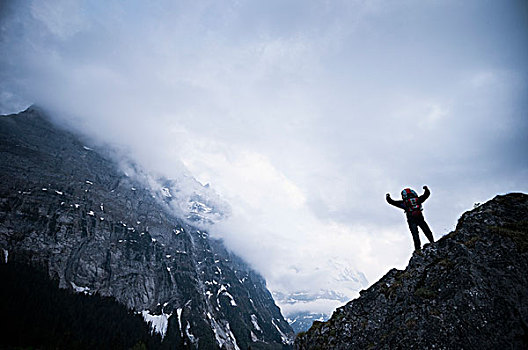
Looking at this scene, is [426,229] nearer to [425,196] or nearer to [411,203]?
[411,203]

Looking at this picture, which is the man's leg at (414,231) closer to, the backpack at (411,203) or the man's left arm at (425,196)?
the backpack at (411,203)

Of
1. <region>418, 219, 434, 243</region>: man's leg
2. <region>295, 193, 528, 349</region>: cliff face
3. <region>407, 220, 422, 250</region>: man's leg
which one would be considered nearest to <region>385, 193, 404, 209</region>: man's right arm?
<region>407, 220, 422, 250</region>: man's leg

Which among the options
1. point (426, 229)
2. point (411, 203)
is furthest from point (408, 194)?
point (426, 229)

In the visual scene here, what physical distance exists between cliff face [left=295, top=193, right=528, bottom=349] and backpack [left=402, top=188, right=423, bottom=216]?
190 cm

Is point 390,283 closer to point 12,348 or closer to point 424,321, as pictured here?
point 424,321

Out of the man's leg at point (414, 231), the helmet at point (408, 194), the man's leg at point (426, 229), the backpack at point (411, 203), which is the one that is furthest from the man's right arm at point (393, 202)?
the man's leg at point (426, 229)

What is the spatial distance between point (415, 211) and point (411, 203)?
46cm

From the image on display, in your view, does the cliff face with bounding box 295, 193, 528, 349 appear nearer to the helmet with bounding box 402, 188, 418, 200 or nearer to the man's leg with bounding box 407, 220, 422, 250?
the man's leg with bounding box 407, 220, 422, 250

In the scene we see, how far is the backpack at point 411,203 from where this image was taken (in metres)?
14.1

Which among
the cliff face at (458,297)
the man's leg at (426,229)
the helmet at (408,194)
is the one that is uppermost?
the helmet at (408,194)

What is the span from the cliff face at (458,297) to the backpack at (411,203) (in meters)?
1.90

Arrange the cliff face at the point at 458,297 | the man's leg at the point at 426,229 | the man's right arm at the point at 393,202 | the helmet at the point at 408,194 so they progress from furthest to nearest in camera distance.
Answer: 1. the man's right arm at the point at 393,202
2. the helmet at the point at 408,194
3. the man's leg at the point at 426,229
4. the cliff face at the point at 458,297

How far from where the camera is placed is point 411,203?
14242 millimetres

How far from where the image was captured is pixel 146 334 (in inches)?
6604
